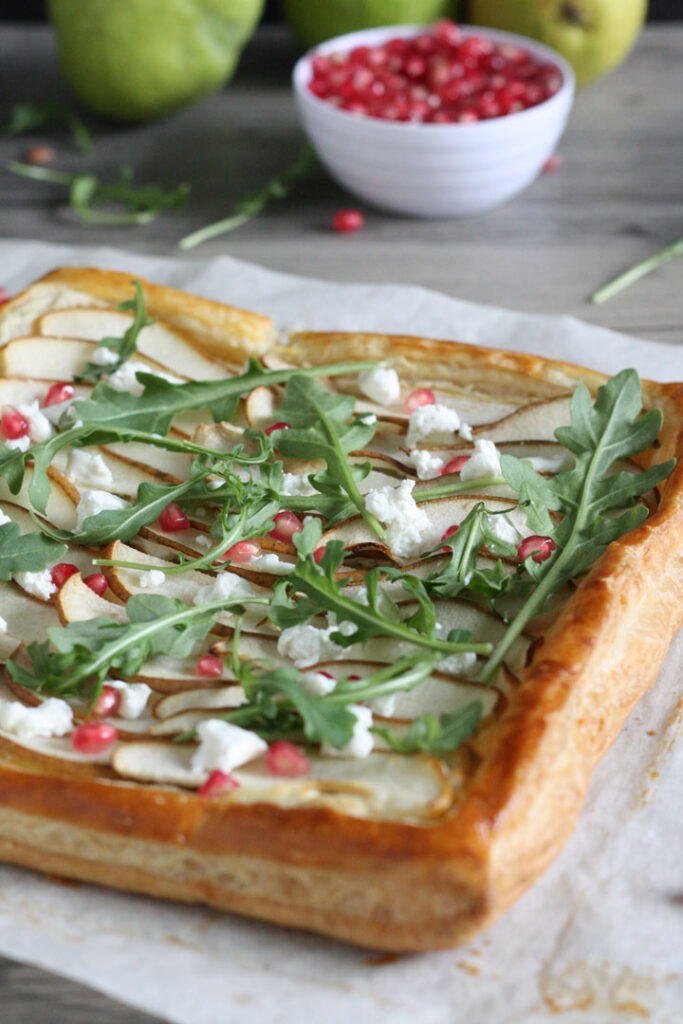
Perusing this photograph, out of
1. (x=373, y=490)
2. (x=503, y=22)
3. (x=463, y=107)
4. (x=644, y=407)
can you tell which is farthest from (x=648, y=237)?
(x=373, y=490)

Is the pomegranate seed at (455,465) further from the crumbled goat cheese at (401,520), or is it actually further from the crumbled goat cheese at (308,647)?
the crumbled goat cheese at (308,647)

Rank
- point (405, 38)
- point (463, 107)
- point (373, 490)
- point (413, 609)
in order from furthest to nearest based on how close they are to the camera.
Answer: point (405, 38) → point (463, 107) → point (373, 490) → point (413, 609)

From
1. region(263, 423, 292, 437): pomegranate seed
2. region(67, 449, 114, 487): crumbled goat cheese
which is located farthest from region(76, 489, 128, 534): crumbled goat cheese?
region(263, 423, 292, 437): pomegranate seed

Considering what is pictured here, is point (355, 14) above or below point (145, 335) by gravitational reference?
above

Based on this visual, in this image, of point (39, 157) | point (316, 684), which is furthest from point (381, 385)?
point (39, 157)

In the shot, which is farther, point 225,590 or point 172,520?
point 172,520

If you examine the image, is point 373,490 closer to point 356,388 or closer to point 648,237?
point 356,388

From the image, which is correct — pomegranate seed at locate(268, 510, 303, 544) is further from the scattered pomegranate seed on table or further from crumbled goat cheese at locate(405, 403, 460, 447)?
the scattered pomegranate seed on table

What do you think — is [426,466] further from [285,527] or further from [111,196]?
[111,196]
